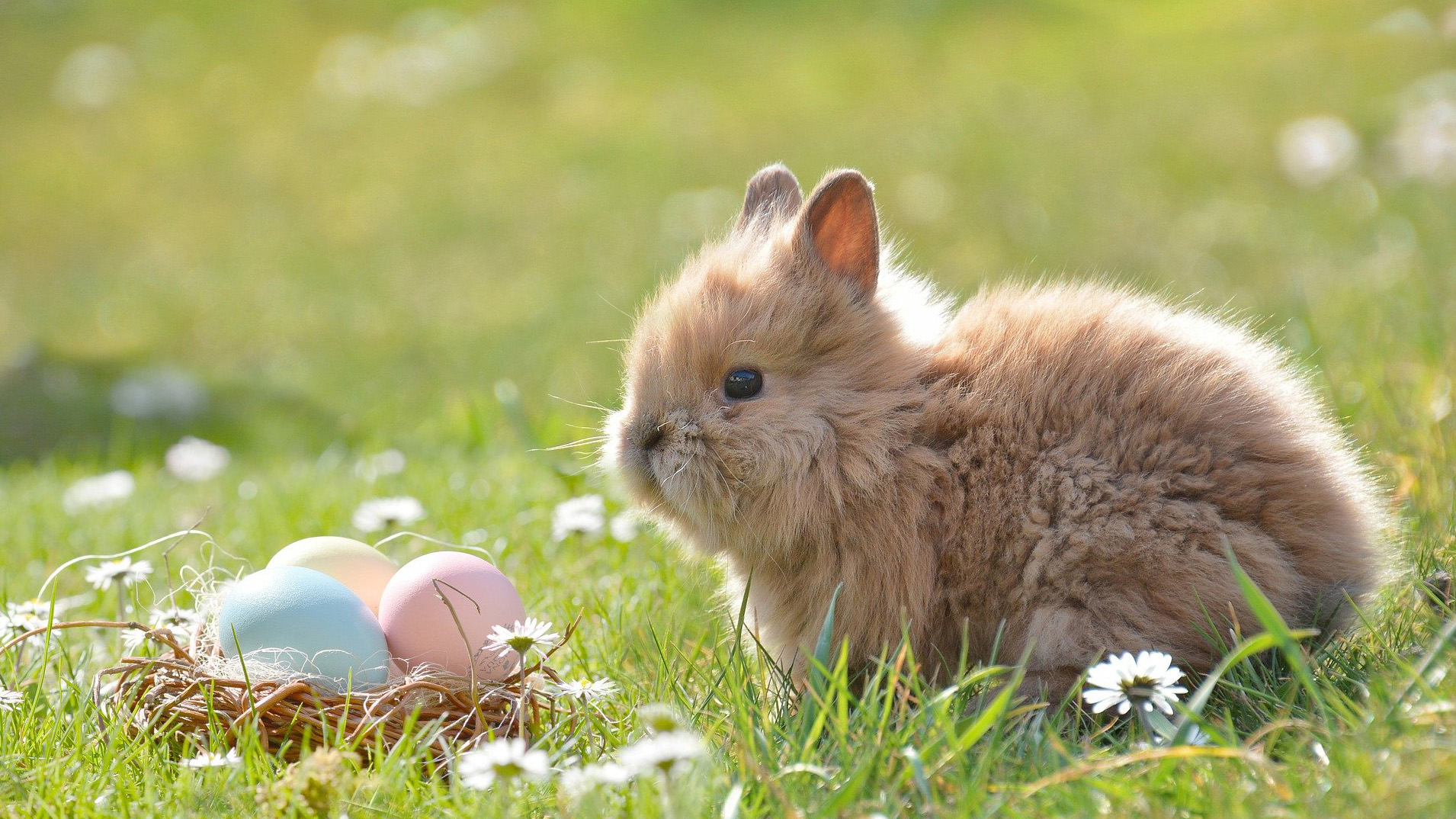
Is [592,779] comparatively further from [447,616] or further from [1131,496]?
[1131,496]

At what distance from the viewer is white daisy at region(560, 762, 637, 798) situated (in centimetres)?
182

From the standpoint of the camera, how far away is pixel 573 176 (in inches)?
395

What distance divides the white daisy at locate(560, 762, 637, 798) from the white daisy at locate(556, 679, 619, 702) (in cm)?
35

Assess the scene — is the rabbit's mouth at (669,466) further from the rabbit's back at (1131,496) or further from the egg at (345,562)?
the egg at (345,562)

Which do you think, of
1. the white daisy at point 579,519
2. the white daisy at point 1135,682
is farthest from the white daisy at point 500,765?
the white daisy at point 579,519

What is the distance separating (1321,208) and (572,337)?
188 inches

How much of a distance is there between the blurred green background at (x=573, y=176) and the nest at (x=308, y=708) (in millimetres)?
2098

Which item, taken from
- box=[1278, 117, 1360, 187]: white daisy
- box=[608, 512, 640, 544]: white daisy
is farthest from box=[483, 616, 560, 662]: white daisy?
box=[1278, 117, 1360, 187]: white daisy

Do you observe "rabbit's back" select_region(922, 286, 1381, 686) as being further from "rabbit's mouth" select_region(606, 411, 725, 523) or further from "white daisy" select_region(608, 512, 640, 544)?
"white daisy" select_region(608, 512, 640, 544)

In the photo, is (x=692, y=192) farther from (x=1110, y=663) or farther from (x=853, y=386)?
(x=1110, y=663)

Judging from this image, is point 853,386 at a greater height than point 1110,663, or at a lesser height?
greater

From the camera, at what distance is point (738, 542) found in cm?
257

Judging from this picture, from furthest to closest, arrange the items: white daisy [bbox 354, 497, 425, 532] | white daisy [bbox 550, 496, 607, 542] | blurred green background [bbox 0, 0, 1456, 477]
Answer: blurred green background [bbox 0, 0, 1456, 477], white daisy [bbox 354, 497, 425, 532], white daisy [bbox 550, 496, 607, 542]

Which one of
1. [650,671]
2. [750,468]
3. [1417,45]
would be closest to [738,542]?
[750,468]
